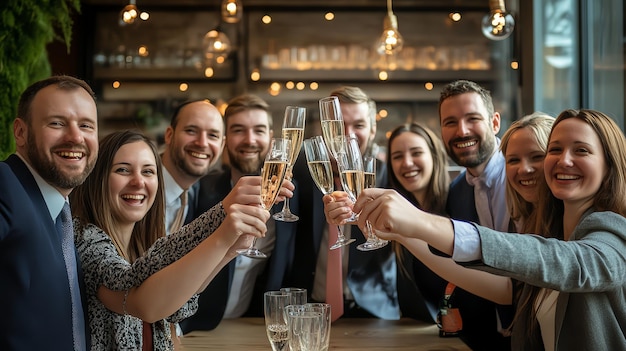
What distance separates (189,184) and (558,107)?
275cm

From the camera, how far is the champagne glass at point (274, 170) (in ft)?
6.14

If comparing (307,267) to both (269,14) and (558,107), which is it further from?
(269,14)

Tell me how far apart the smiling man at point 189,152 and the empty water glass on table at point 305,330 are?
1.55m

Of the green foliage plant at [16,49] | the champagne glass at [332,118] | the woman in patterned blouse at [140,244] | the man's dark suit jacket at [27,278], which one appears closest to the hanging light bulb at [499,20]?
the champagne glass at [332,118]

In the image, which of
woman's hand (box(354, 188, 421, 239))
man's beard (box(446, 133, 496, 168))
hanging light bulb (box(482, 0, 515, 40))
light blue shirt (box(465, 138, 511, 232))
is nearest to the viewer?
woman's hand (box(354, 188, 421, 239))

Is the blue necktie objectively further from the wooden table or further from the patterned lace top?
the wooden table

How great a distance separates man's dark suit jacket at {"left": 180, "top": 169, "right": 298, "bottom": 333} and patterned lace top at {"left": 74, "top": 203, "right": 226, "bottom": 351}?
57cm

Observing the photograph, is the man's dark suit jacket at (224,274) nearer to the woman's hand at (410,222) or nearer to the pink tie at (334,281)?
the pink tie at (334,281)

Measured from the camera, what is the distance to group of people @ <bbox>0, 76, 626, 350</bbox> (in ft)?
5.63

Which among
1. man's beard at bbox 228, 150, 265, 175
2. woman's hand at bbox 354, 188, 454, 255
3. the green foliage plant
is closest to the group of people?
woman's hand at bbox 354, 188, 454, 255

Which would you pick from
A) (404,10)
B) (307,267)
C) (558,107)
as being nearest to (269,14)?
(404,10)

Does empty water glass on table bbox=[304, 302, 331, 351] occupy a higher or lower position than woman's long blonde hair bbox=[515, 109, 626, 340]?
lower

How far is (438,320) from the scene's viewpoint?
257cm

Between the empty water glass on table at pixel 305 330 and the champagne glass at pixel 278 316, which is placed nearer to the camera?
the empty water glass on table at pixel 305 330
